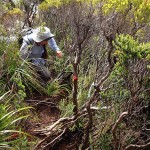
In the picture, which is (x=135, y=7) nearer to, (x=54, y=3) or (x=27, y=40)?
(x=27, y=40)

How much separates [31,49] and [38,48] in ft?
0.57

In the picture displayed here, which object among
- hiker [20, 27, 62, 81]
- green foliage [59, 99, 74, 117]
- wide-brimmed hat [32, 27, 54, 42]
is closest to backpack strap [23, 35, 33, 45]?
hiker [20, 27, 62, 81]

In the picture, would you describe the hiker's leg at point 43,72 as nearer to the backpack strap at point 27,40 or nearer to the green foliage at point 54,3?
the backpack strap at point 27,40

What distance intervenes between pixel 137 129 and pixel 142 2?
8.47ft

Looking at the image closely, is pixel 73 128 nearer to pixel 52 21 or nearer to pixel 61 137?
pixel 61 137

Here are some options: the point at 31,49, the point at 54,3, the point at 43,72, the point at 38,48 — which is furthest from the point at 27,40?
the point at 54,3

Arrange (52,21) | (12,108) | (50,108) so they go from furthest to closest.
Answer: (52,21) < (50,108) < (12,108)

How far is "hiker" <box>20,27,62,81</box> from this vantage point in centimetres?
666

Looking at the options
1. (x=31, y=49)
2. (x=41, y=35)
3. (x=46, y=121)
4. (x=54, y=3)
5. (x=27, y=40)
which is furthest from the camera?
(x=54, y=3)

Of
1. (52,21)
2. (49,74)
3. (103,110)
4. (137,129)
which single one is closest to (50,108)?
(49,74)

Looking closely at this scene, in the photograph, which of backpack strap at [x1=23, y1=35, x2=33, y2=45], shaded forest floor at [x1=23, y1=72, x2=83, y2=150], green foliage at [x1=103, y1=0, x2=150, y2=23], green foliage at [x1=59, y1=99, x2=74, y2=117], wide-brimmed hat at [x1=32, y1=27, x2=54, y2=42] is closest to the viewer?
shaded forest floor at [x1=23, y1=72, x2=83, y2=150]

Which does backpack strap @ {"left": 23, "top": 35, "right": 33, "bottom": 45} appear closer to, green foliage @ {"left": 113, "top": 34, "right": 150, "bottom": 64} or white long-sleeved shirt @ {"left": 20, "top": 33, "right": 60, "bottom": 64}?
white long-sleeved shirt @ {"left": 20, "top": 33, "right": 60, "bottom": 64}

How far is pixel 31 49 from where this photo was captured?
6.91m

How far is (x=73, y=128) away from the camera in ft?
18.2
